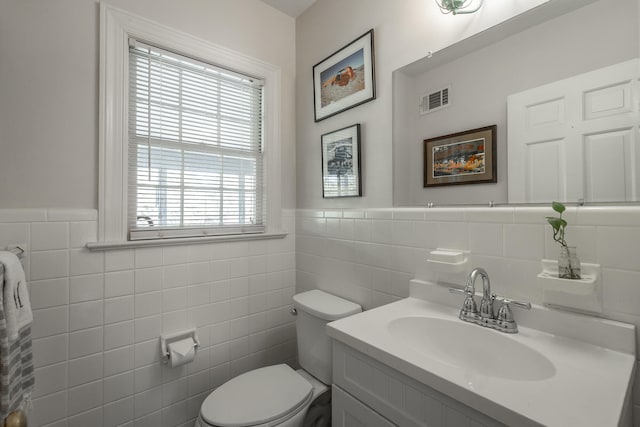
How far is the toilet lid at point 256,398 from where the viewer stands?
1.09 meters

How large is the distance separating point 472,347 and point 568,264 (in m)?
0.38

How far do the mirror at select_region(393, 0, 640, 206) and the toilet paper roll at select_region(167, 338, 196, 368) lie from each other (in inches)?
48.4

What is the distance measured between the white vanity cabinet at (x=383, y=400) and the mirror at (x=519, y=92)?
684 millimetres

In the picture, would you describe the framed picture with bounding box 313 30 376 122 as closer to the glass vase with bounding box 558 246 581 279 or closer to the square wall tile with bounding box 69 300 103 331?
the glass vase with bounding box 558 246 581 279

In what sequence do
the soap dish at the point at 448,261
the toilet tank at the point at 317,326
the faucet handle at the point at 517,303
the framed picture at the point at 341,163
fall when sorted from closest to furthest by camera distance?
the faucet handle at the point at 517,303 → the soap dish at the point at 448,261 → the toilet tank at the point at 317,326 → the framed picture at the point at 341,163

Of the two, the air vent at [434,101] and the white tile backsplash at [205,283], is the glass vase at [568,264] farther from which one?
the air vent at [434,101]

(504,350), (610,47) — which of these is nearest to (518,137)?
(610,47)

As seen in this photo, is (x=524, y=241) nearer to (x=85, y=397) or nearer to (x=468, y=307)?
(x=468, y=307)

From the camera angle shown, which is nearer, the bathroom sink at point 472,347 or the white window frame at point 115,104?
the bathroom sink at point 472,347

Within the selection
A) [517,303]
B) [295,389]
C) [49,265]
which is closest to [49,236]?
[49,265]

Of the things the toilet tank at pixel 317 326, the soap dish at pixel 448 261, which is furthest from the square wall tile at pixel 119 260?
the soap dish at pixel 448 261

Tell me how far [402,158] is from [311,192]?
672mm

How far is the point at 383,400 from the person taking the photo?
778mm

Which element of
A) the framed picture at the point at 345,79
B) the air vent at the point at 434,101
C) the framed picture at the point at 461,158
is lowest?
the framed picture at the point at 461,158
